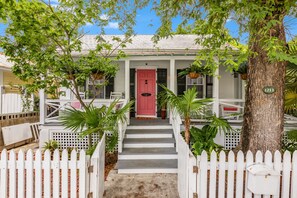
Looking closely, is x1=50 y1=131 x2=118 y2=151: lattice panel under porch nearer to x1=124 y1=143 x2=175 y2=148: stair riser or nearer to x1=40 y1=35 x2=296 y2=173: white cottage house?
x1=40 y1=35 x2=296 y2=173: white cottage house

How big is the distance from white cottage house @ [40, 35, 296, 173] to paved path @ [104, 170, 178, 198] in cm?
32

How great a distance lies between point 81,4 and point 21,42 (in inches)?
68.3

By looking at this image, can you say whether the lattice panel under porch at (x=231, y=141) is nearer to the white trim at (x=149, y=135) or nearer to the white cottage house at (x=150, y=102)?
the white cottage house at (x=150, y=102)

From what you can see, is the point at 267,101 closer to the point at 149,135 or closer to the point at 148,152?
the point at 148,152

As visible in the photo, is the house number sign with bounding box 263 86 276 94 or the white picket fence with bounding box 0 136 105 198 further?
the house number sign with bounding box 263 86 276 94

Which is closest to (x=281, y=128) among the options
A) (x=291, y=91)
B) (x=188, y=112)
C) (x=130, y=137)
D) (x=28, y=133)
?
(x=291, y=91)

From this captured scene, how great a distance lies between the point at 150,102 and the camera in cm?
999

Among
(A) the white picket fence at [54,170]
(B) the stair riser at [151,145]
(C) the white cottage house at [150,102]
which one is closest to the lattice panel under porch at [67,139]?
(C) the white cottage house at [150,102]

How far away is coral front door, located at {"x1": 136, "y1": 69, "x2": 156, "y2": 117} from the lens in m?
9.95

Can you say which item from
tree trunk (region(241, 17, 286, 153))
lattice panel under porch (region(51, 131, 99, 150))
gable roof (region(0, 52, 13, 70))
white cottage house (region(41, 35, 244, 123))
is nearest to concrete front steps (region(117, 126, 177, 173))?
lattice panel under porch (region(51, 131, 99, 150))

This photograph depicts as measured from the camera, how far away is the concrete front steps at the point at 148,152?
5.63 m

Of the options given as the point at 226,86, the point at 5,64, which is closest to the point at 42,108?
the point at 5,64

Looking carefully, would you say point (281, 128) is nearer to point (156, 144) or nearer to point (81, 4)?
point (156, 144)

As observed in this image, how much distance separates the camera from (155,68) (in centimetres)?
1002
